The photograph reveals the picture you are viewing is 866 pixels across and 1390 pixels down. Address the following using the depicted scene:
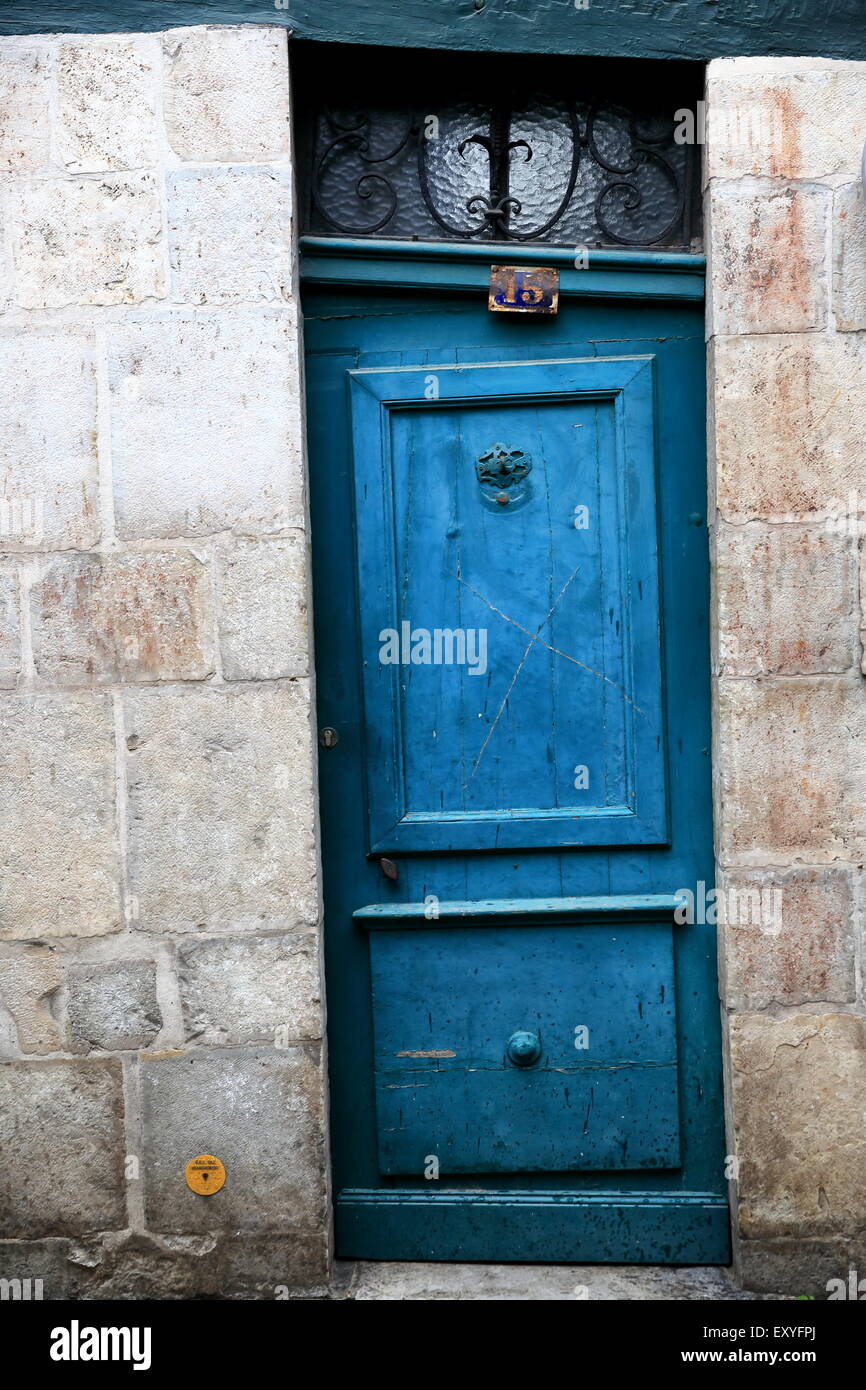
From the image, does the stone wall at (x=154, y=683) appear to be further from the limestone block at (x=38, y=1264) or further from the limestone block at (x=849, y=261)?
the limestone block at (x=849, y=261)

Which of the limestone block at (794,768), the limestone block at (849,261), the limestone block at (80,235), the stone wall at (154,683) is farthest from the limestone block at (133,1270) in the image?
the limestone block at (849,261)

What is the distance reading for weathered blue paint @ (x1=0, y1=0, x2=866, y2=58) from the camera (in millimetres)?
2672

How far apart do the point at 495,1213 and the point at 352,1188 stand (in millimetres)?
383

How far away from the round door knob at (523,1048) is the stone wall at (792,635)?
497 millimetres

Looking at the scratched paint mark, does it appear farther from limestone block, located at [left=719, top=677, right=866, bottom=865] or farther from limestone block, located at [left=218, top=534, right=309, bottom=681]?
limestone block, located at [left=218, top=534, right=309, bottom=681]

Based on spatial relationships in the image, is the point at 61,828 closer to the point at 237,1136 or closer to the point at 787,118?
the point at 237,1136

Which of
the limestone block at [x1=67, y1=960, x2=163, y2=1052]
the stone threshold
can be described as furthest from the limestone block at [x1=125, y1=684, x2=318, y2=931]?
the stone threshold

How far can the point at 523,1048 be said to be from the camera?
282 centimetres

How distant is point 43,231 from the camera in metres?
2.63

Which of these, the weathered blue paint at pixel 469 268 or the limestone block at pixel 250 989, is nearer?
the limestone block at pixel 250 989

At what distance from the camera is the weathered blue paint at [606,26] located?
267 cm

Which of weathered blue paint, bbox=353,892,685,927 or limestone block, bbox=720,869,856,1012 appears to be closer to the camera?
limestone block, bbox=720,869,856,1012

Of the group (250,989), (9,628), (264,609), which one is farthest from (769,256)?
(250,989)

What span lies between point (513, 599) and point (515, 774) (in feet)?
1.51
